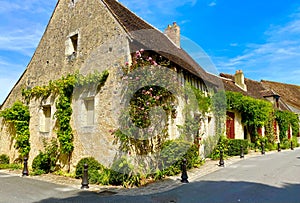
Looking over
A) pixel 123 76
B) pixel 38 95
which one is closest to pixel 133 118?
pixel 123 76

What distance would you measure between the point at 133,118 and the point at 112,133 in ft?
2.98

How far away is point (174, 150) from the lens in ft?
30.1

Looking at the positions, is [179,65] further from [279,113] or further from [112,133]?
[279,113]

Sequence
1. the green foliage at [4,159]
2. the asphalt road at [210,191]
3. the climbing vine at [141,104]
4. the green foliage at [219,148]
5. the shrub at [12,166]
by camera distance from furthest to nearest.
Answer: the green foliage at [4,159], the green foliage at [219,148], the shrub at [12,166], the climbing vine at [141,104], the asphalt road at [210,191]

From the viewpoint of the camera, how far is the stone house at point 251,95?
52.6 ft

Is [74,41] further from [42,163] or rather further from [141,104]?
[42,163]

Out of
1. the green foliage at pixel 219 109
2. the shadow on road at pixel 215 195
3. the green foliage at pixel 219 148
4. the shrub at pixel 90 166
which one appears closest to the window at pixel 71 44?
the shrub at pixel 90 166

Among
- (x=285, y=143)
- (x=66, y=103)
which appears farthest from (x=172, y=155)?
(x=285, y=143)

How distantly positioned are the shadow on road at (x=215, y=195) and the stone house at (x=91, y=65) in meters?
2.26

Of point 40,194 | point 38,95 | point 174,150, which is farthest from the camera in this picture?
point 38,95

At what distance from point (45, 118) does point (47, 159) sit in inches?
82.5

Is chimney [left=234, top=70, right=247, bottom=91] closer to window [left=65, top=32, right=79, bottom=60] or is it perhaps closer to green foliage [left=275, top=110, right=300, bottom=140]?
green foliage [left=275, top=110, right=300, bottom=140]

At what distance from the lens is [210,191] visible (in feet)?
21.9

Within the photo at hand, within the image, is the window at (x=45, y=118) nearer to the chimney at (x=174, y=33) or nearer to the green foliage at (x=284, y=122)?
the chimney at (x=174, y=33)
